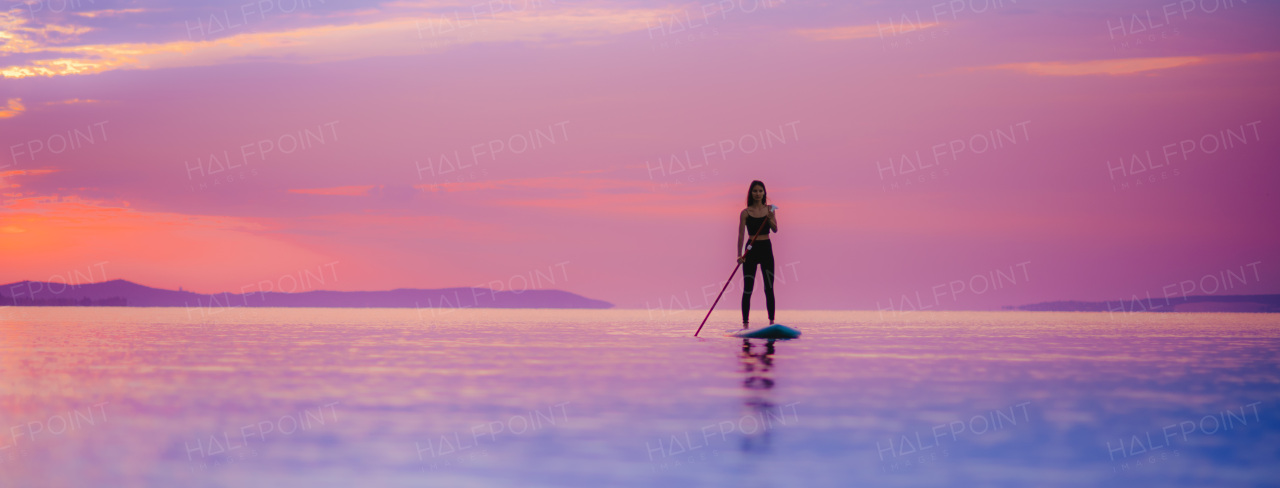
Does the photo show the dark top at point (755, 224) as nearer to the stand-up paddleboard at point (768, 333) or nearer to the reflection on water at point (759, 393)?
the stand-up paddleboard at point (768, 333)

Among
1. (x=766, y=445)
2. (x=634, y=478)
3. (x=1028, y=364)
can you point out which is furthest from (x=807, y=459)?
(x=1028, y=364)

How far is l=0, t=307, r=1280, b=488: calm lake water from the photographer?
486 cm

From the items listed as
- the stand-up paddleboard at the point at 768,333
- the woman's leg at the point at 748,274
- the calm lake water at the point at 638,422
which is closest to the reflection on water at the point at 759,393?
the calm lake water at the point at 638,422

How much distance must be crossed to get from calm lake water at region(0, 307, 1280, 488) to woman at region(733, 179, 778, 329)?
703cm

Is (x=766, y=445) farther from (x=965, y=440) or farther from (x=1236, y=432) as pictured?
(x=1236, y=432)

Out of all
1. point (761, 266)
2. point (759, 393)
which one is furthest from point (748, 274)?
point (759, 393)

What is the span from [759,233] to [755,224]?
27 cm

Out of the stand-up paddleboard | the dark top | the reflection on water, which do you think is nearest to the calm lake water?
the reflection on water

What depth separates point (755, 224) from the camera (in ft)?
63.6

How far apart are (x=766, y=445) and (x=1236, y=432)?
9.54 feet

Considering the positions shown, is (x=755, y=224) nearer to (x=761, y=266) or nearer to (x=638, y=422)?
(x=761, y=266)

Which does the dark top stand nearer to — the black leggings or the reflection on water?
the black leggings

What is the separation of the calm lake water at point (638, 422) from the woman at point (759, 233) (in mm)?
7029

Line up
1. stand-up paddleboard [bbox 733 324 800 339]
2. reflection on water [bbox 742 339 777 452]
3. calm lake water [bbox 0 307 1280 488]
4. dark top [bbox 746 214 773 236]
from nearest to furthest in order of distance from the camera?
calm lake water [bbox 0 307 1280 488]
reflection on water [bbox 742 339 777 452]
stand-up paddleboard [bbox 733 324 800 339]
dark top [bbox 746 214 773 236]
